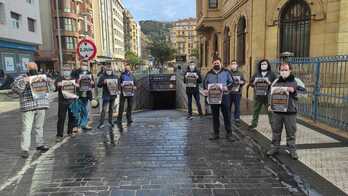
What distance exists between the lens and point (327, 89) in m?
8.15

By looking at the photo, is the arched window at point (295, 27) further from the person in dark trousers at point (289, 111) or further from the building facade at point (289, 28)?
the person in dark trousers at point (289, 111)

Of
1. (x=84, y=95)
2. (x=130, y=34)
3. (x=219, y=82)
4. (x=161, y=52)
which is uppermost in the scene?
(x=130, y=34)

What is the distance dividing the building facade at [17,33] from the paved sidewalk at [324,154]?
80.5ft

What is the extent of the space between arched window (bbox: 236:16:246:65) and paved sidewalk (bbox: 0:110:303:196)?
11.2 metres

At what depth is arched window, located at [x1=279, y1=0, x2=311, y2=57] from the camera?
13017 millimetres

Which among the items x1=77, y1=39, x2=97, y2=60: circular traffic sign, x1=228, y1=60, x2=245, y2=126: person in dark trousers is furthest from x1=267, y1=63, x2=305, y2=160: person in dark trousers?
x1=77, y1=39, x2=97, y2=60: circular traffic sign

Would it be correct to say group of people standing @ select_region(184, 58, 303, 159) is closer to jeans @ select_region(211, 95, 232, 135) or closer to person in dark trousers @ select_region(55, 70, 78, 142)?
jeans @ select_region(211, 95, 232, 135)

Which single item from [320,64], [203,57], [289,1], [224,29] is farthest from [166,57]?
[320,64]

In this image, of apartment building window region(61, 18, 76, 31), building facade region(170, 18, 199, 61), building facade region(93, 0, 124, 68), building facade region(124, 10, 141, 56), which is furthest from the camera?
building facade region(170, 18, 199, 61)

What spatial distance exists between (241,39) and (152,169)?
14.3 m

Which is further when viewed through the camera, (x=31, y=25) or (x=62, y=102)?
(x=31, y=25)

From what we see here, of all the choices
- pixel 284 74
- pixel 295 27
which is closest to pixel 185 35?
pixel 295 27

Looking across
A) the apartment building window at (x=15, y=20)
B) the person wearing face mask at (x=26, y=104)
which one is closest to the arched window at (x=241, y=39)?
the person wearing face mask at (x=26, y=104)

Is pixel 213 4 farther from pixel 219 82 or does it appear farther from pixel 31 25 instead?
pixel 31 25
